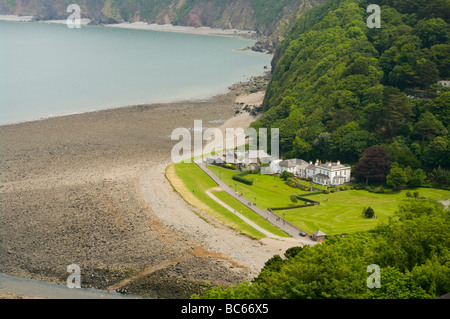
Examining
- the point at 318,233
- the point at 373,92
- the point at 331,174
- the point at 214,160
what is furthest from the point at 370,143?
the point at 318,233

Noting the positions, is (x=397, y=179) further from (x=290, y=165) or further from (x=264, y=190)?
(x=264, y=190)

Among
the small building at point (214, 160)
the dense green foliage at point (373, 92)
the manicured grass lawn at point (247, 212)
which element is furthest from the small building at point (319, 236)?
the small building at point (214, 160)

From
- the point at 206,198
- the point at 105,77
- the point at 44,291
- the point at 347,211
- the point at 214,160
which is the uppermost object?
the point at 105,77

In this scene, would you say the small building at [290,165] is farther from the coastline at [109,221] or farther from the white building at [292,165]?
the coastline at [109,221]

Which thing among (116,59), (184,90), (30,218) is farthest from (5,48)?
(30,218)

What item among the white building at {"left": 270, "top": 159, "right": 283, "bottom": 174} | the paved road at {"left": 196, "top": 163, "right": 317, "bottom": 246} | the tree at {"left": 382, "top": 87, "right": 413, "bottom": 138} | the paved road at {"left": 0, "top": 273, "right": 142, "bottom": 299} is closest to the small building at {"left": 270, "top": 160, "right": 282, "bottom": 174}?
the white building at {"left": 270, "top": 159, "right": 283, "bottom": 174}
